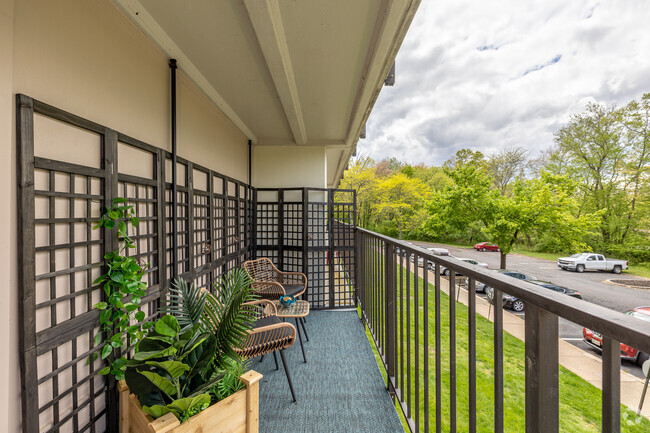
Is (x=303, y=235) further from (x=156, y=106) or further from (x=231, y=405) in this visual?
(x=231, y=405)

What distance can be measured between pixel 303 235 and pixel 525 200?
12607 millimetres

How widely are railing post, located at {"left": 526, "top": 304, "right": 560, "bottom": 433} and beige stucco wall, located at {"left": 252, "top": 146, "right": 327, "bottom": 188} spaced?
407 centimetres

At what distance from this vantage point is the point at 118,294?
145 centimetres

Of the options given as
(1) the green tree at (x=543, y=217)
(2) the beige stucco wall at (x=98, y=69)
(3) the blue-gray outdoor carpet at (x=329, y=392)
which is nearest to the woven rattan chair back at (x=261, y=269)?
(3) the blue-gray outdoor carpet at (x=329, y=392)

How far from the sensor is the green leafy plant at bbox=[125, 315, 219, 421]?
118cm

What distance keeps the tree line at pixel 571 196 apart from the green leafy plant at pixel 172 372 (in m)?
13.8

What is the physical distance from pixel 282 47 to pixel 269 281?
7.79 ft

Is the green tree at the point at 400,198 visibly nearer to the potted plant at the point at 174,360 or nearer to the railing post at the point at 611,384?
the potted plant at the point at 174,360

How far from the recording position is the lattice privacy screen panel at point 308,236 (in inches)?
159

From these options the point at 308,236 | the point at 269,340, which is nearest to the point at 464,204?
the point at 308,236

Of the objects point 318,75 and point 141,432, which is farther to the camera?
point 318,75

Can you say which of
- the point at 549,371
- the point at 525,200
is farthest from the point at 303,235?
the point at 525,200

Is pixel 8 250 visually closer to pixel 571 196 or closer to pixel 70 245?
pixel 70 245

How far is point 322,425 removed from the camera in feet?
5.66
